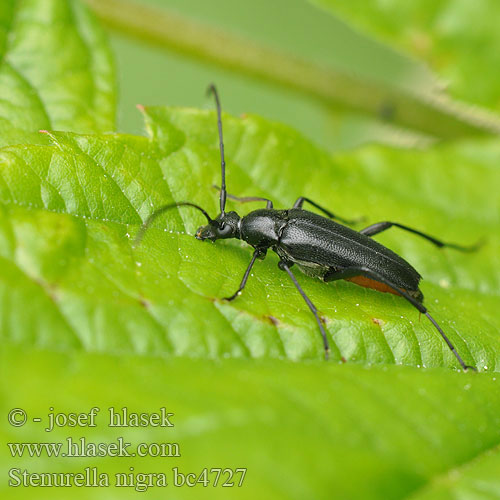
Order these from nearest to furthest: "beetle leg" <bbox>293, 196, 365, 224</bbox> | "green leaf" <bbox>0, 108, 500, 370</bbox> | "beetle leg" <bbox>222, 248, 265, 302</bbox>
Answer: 1. "green leaf" <bbox>0, 108, 500, 370</bbox>
2. "beetle leg" <bbox>222, 248, 265, 302</bbox>
3. "beetle leg" <bbox>293, 196, 365, 224</bbox>

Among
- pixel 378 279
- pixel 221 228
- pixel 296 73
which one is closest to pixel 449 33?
pixel 296 73

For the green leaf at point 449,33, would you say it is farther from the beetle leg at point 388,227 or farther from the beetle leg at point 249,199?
the beetle leg at point 249,199

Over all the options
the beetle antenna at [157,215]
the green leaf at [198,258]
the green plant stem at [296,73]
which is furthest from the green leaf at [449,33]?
the beetle antenna at [157,215]

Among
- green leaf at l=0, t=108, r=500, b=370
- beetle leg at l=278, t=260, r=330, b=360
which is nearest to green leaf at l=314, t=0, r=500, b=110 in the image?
green leaf at l=0, t=108, r=500, b=370

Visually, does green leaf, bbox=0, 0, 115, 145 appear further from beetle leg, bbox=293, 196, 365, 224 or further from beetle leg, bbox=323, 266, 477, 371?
beetle leg, bbox=323, 266, 477, 371

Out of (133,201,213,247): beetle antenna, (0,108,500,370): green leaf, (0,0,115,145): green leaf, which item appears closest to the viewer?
(0,108,500,370): green leaf

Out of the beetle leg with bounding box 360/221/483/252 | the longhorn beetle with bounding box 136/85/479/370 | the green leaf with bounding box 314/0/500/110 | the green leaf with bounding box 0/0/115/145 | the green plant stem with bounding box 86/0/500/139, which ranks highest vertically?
the green plant stem with bounding box 86/0/500/139
